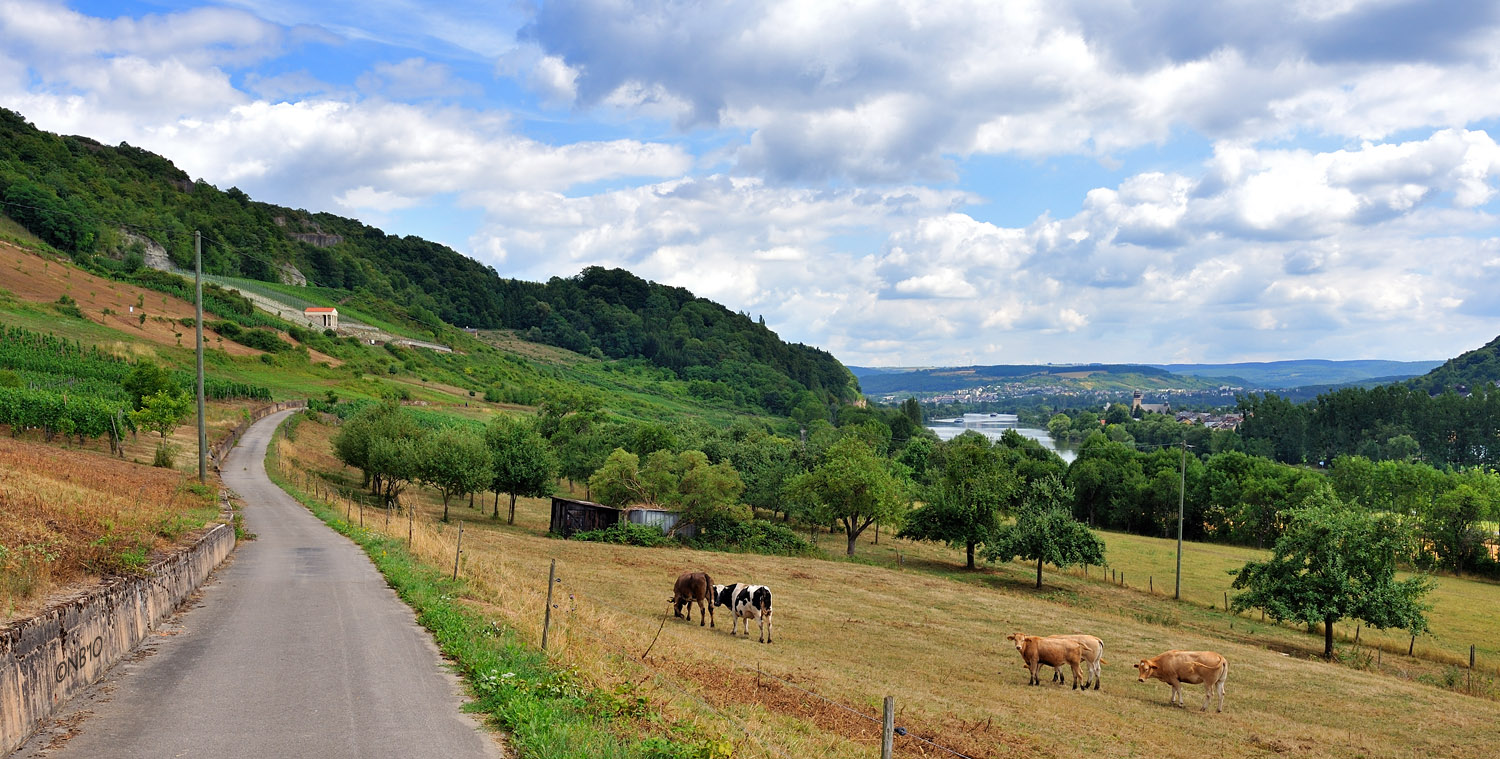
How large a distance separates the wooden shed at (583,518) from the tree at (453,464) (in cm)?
557

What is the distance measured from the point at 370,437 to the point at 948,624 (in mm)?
40471

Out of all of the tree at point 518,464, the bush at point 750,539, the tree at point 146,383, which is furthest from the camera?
the tree at point 518,464

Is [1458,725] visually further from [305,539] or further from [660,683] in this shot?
[305,539]

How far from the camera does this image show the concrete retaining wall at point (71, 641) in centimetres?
906

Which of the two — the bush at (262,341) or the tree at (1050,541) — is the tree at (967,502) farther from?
the bush at (262,341)

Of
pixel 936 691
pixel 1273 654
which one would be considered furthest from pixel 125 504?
pixel 1273 654

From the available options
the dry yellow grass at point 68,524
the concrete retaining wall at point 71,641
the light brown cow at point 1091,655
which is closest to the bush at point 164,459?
the dry yellow grass at point 68,524

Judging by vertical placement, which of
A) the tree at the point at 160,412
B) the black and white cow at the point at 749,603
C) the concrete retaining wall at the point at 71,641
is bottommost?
the black and white cow at the point at 749,603

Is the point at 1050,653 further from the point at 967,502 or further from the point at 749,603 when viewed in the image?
the point at 967,502

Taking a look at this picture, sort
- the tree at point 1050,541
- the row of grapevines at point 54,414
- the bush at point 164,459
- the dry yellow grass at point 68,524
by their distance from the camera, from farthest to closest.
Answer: the tree at point 1050,541 < the row of grapevines at point 54,414 < the bush at point 164,459 < the dry yellow grass at point 68,524

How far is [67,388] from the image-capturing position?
52.8 metres

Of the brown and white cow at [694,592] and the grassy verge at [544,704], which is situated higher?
the grassy verge at [544,704]

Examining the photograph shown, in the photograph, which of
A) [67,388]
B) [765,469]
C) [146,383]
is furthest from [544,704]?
[765,469]

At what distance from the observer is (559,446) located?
82688 millimetres
